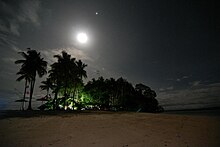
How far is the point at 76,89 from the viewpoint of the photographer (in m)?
49.9

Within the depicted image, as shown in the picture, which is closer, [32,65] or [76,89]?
[32,65]

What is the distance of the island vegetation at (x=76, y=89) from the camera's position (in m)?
35.4

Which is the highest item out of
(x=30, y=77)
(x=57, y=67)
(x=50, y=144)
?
(x=57, y=67)

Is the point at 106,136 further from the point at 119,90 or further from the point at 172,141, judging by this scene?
the point at 119,90

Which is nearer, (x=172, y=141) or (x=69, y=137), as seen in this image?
(x=172, y=141)

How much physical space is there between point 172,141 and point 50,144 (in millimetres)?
5294

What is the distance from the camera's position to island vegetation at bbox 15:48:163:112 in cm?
3545

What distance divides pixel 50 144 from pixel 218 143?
24.0 ft

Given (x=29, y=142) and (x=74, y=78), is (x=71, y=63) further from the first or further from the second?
(x=29, y=142)

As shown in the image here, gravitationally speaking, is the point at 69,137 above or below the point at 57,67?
below

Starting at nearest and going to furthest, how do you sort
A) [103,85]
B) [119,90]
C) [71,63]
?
1. [71,63]
2. [103,85]
3. [119,90]

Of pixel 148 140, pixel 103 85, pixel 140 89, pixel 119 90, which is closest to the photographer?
pixel 148 140

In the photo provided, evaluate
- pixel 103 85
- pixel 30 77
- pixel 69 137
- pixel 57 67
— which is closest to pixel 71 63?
pixel 57 67

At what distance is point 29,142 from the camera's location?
6426mm
